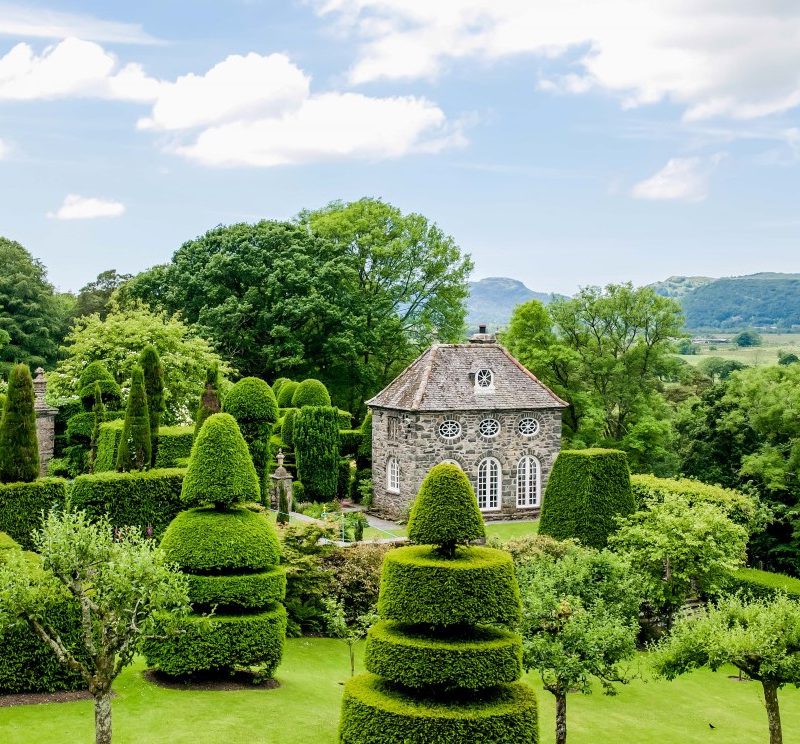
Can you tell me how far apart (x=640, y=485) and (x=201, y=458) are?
20428 millimetres

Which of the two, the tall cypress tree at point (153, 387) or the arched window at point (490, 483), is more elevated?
the tall cypress tree at point (153, 387)

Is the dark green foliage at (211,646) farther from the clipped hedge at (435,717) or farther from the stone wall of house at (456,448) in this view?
the stone wall of house at (456,448)

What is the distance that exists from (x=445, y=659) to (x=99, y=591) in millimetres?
6144

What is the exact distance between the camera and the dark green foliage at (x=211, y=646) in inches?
722

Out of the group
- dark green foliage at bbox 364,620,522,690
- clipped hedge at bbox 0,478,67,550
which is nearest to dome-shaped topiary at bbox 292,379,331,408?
clipped hedge at bbox 0,478,67,550

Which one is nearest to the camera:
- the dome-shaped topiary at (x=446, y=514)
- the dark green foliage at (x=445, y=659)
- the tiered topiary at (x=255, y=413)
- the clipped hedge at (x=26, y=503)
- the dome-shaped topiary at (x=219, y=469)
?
the dark green foliage at (x=445, y=659)

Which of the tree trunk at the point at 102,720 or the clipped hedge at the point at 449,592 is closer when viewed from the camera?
the clipped hedge at the point at 449,592

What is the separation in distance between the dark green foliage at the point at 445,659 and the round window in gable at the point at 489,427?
26.8m

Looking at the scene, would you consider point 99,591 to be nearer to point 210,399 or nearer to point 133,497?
point 133,497

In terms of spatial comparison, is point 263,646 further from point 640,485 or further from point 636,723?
point 640,485

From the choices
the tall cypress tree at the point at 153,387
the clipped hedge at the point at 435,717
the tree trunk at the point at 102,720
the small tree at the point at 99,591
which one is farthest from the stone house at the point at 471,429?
the clipped hedge at the point at 435,717

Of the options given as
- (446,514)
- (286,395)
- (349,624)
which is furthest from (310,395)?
(446,514)

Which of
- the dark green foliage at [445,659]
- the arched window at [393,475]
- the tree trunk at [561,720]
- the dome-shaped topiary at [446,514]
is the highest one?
the dome-shaped topiary at [446,514]

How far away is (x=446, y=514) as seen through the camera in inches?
550
